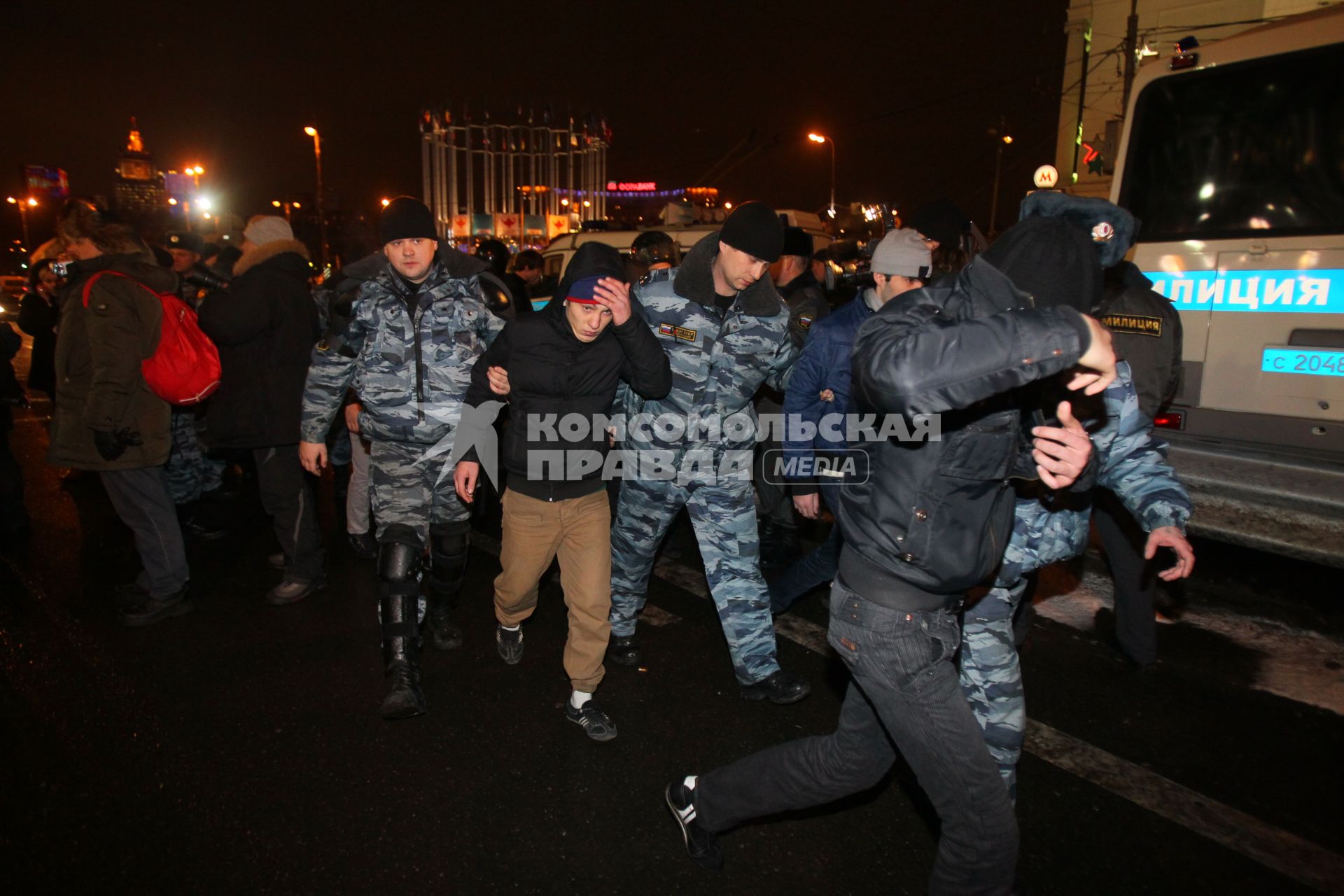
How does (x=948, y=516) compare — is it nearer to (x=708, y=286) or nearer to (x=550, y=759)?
(x=708, y=286)

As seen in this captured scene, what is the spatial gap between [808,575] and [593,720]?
1481mm

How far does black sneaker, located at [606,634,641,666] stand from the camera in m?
4.01

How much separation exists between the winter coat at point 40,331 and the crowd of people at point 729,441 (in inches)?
172

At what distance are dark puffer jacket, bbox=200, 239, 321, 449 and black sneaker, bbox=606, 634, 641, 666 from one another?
222 cm

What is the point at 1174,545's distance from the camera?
2271 millimetres

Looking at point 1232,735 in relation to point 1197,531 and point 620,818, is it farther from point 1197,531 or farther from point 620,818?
point 620,818

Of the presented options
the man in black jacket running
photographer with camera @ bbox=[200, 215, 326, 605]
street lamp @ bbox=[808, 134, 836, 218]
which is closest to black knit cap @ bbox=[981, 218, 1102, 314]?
the man in black jacket running

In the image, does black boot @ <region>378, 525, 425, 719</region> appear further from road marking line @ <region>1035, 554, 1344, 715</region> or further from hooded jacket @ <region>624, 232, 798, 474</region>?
road marking line @ <region>1035, 554, 1344, 715</region>

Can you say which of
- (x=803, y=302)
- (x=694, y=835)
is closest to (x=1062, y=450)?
(x=694, y=835)

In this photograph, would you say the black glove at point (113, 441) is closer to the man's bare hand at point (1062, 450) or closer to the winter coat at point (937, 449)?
the winter coat at point (937, 449)

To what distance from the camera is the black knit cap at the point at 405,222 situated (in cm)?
365

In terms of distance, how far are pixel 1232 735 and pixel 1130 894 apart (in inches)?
51.9

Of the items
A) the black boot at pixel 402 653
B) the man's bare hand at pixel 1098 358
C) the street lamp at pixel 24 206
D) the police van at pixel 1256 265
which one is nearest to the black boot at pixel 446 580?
the black boot at pixel 402 653

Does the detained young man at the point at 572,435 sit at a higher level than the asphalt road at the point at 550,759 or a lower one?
higher
